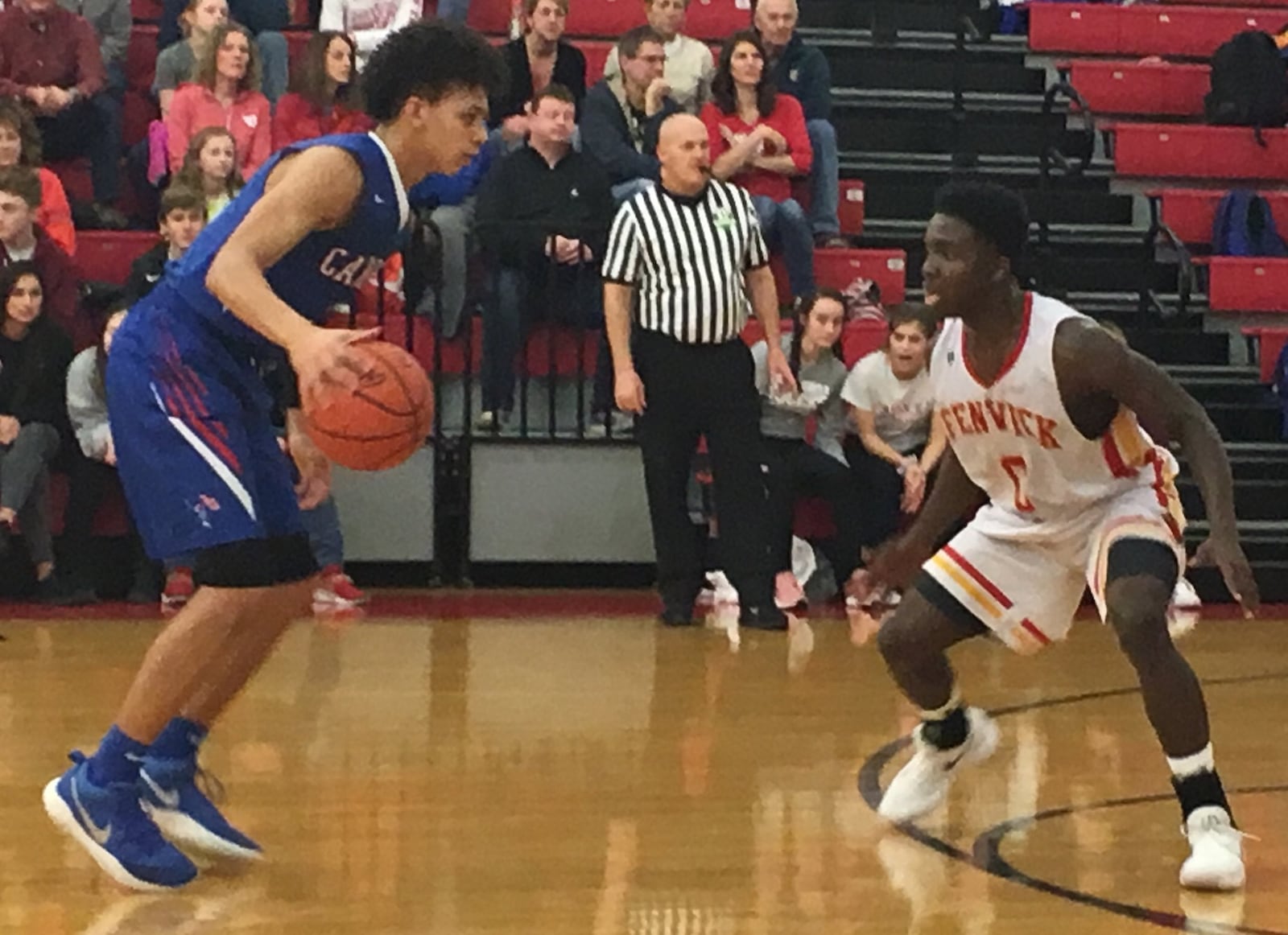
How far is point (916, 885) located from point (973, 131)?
7638mm

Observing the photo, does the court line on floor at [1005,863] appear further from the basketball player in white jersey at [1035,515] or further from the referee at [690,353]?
the referee at [690,353]

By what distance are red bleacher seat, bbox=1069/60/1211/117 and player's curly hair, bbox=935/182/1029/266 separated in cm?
745

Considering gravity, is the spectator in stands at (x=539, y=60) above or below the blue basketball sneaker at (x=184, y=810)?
above

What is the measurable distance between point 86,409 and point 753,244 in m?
2.72

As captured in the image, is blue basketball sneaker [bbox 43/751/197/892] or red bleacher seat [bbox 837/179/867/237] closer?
blue basketball sneaker [bbox 43/751/197/892]

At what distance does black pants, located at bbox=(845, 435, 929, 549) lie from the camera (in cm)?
862

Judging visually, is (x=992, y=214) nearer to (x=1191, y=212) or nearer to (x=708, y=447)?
(x=708, y=447)

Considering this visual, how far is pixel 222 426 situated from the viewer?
393 centimetres

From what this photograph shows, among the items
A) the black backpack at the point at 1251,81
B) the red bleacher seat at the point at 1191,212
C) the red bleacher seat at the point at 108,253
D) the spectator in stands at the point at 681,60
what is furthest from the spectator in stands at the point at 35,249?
the black backpack at the point at 1251,81

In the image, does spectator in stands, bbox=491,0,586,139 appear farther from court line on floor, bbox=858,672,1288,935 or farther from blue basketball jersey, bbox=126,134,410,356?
blue basketball jersey, bbox=126,134,410,356

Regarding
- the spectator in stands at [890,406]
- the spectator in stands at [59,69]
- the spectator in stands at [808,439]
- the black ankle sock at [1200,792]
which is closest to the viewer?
the black ankle sock at [1200,792]

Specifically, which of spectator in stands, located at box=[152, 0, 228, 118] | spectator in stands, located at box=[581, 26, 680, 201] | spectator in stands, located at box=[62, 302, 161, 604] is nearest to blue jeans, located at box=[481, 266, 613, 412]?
spectator in stands, located at box=[581, 26, 680, 201]

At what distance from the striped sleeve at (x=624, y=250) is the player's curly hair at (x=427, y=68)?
3607mm

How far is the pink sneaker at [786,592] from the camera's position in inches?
324
